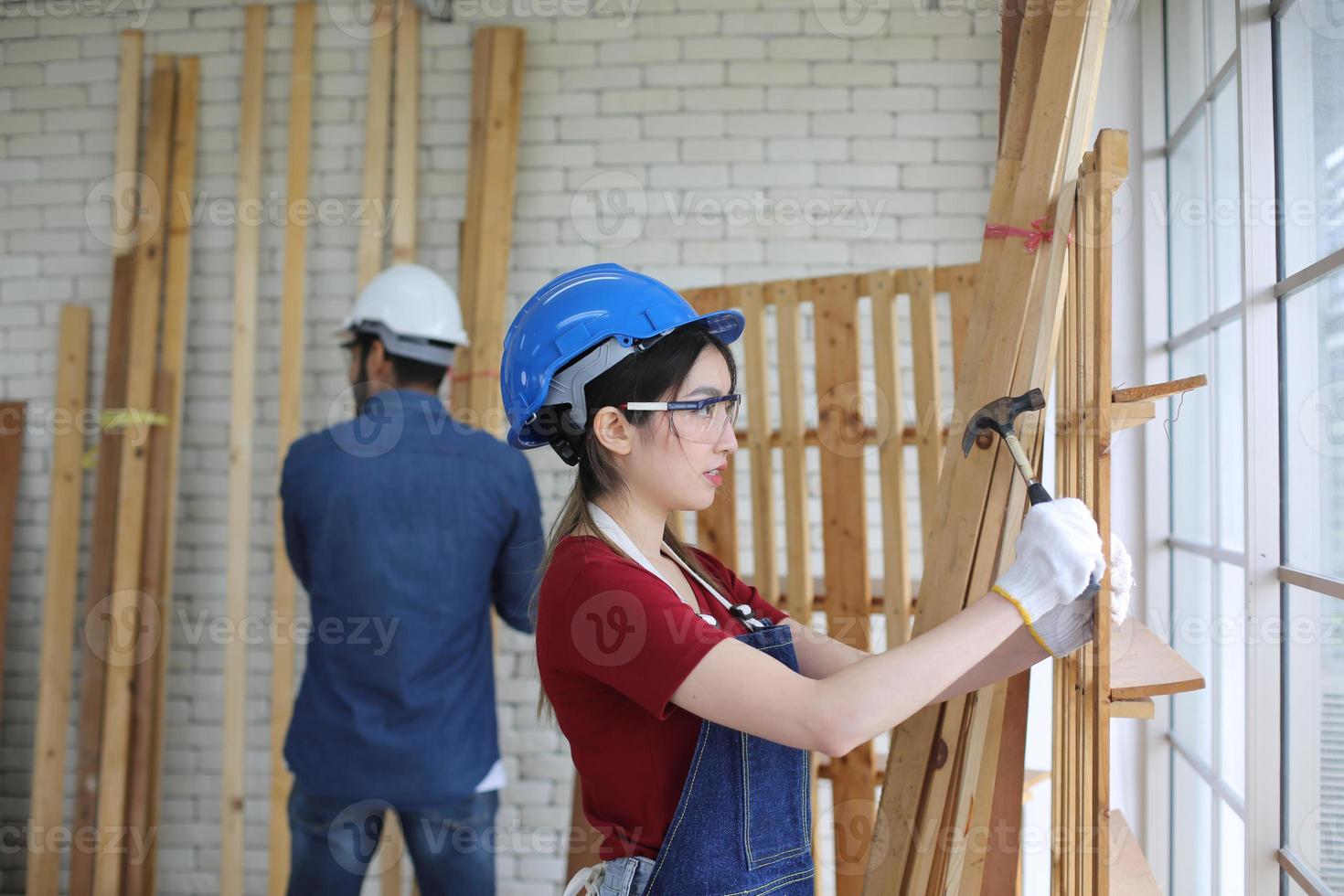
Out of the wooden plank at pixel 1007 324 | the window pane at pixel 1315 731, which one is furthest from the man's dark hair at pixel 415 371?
the window pane at pixel 1315 731

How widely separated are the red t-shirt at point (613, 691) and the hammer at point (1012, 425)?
46cm

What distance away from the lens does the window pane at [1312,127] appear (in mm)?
1588

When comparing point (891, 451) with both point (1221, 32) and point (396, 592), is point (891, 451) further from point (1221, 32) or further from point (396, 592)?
point (396, 592)

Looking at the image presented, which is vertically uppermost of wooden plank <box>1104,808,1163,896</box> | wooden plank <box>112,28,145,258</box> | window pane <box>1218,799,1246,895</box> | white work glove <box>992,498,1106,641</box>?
wooden plank <box>112,28,145,258</box>

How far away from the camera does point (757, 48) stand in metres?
3.70

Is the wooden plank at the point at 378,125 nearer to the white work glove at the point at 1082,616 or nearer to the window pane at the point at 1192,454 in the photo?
the window pane at the point at 1192,454

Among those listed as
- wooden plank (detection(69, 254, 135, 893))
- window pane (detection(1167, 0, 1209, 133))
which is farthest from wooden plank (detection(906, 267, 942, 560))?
wooden plank (detection(69, 254, 135, 893))

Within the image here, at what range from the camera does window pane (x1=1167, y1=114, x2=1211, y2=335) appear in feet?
7.51

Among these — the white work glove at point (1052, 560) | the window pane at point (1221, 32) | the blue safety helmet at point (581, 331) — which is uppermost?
the window pane at point (1221, 32)

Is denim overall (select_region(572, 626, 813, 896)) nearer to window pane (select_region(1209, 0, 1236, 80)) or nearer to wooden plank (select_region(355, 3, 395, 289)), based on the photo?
window pane (select_region(1209, 0, 1236, 80))

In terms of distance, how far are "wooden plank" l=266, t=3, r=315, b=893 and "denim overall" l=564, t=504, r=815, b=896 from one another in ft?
7.96

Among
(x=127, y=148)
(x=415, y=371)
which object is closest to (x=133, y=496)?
(x=127, y=148)

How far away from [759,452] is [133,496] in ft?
7.68

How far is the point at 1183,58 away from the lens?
2385 mm
